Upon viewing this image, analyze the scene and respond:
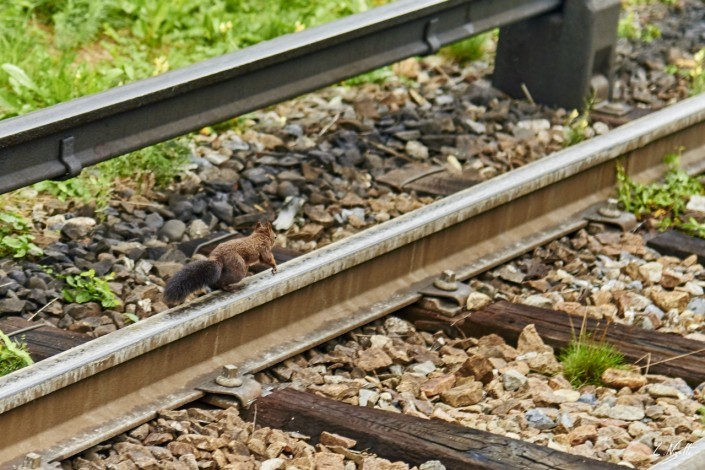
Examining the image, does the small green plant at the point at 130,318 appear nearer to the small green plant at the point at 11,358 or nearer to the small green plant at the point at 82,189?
the small green plant at the point at 11,358

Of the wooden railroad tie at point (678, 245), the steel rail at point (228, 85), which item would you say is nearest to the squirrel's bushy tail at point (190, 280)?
the steel rail at point (228, 85)

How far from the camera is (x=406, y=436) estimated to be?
490 cm

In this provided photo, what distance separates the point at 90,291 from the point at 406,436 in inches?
67.1

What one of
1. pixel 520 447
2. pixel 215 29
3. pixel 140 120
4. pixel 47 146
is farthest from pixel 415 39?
pixel 520 447

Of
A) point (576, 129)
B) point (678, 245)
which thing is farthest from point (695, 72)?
point (678, 245)

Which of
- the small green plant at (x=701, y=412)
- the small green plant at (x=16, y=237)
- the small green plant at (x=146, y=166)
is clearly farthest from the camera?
the small green plant at (x=146, y=166)

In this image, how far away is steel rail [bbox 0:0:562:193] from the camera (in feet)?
19.2

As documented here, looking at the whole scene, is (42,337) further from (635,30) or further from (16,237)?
(635,30)

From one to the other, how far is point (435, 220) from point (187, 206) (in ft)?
4.22

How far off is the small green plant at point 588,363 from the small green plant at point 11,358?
1.97 m

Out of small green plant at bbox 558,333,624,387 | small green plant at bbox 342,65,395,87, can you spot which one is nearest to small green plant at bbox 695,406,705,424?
small green plant at bbox 558,333,624,387

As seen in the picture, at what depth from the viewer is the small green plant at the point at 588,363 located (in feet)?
18.5

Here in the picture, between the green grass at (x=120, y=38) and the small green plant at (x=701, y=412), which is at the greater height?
the green grass at (x=120, y=38)

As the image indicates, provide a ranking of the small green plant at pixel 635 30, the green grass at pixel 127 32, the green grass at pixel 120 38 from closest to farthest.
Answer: the green grass at pixel 120 38 → the green grass at pixel 127 32 → the small green plant at pixel 635 30
